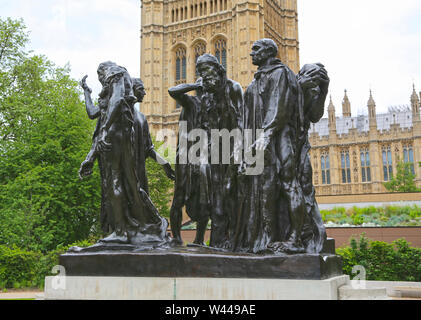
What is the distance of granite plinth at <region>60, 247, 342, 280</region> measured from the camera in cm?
424

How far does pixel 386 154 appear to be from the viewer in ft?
166

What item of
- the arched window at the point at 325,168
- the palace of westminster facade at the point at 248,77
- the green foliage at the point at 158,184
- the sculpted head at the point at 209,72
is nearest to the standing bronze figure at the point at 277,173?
the sculpted head at the point at 209,72

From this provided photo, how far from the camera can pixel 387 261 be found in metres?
11.1

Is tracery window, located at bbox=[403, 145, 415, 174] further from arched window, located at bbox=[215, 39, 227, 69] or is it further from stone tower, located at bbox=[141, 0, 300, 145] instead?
arched window, located at bbox=[215, 39, 227, 69]

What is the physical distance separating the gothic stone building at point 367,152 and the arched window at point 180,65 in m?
17.2

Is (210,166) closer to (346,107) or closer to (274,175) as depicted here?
(274,175)

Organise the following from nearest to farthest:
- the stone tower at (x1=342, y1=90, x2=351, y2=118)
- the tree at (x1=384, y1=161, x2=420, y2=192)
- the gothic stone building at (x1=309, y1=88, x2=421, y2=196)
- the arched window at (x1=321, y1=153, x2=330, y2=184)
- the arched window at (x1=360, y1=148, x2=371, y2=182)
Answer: the tree at (x1=384, y1=161, x2=420, y2=192) < the gothic stone building at (x1=309, y1=88, x2=421, y2=196) < the arched window at (x1=360, y1=148, x2=371, y2=182) < the arched window at (x1=321, y1=153, x2=330, y2=184) < the stone tower at (x1=342, y1=90, x2=351, y2=118)

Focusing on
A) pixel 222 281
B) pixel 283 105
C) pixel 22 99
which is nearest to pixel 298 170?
pixel 283 105

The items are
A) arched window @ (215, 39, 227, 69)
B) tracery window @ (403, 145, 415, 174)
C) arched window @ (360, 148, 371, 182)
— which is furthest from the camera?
arched window @ (215, 39, 227, 69)

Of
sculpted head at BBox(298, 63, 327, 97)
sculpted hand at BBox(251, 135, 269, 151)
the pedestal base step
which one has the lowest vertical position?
the pedestal base step

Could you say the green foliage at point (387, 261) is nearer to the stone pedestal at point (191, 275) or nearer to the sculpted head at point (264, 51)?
the stone pedestal at point (191, 275)

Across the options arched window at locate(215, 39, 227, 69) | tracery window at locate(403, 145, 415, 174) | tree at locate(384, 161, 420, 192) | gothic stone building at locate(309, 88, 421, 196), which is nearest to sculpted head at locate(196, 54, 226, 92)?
tree at locate(384, 161, 420, 192)

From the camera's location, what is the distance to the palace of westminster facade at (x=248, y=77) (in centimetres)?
4972
